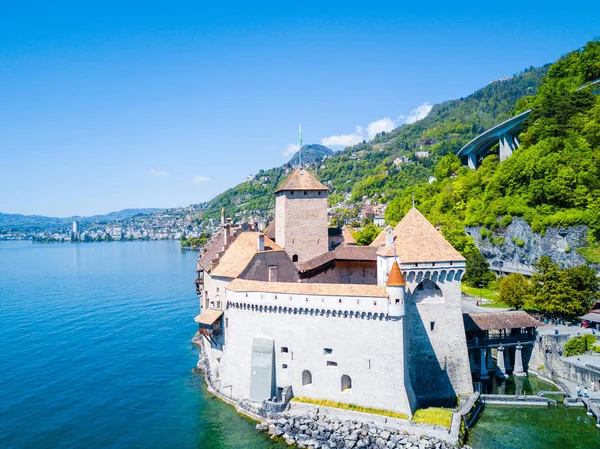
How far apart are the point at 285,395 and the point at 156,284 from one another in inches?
2173

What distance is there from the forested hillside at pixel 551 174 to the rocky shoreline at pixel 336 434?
2639 centimetres

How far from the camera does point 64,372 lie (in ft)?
110

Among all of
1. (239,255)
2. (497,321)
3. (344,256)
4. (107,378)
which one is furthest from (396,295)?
(107,378)

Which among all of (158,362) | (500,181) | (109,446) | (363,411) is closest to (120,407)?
(109,446)

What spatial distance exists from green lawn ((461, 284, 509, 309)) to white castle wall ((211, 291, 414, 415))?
66.9 feet

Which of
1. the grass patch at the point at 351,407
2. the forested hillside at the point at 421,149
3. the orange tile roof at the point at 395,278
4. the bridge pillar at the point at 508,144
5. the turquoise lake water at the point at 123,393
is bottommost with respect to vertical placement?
the turquoise lake water at the point at 123,393

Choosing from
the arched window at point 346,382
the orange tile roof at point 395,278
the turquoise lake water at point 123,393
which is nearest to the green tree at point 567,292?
the turquoise lake water at point 123,393

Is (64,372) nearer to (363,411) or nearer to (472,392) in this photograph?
(363,411)

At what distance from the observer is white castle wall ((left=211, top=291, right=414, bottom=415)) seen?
2223cm

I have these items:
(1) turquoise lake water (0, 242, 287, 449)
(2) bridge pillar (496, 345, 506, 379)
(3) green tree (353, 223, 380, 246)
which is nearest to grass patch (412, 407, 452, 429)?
(1) turquoise lake water (0, 242, 287, 449)

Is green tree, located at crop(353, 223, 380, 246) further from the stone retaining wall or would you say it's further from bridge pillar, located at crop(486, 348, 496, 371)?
the stone retaining wall

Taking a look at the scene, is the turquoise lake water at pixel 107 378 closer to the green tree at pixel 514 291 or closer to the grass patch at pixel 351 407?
the grass patch at pixel 351 407

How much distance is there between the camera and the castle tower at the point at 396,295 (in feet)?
71.3

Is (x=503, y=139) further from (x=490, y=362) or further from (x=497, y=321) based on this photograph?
(x=490, y=362)
